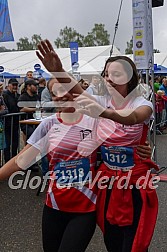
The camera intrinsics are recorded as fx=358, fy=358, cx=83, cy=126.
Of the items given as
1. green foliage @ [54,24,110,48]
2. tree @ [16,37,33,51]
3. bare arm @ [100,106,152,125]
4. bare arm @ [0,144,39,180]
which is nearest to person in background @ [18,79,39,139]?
bare arm @ [0,144,39,180]

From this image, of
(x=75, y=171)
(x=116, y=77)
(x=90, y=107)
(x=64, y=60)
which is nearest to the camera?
(x=90, y=107)

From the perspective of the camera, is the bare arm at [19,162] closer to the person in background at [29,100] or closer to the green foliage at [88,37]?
the person in background at [29,100]

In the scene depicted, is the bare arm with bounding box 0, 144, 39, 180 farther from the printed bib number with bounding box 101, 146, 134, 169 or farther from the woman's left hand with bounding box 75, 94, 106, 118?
the woman's left hand with bounding box 75, 94, 106, 118

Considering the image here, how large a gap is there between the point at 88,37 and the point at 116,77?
221 feet

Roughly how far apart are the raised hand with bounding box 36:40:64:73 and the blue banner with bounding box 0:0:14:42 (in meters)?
5.27

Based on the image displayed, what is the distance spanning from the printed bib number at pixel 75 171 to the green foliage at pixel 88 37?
65.7 m

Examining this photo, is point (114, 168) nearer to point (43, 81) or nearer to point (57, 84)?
point (57, 84)

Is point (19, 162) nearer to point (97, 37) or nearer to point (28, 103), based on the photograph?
point (28, 103)

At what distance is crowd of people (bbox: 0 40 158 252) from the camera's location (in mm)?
2014

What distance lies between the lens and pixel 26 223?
4062 millimetres

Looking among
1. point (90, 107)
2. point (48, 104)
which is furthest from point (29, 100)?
point (90, 107)

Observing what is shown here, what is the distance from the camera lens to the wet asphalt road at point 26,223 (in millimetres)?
3469

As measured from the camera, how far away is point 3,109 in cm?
629

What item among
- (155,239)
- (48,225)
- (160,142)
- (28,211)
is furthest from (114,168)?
(160,142)
